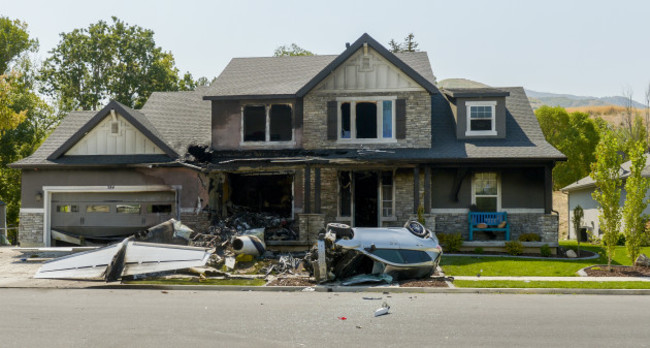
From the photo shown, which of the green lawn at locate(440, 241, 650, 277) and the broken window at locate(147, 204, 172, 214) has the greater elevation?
the broken window at locate(147, 204, 172, 214)

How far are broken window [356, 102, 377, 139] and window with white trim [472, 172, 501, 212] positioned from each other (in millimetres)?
4284

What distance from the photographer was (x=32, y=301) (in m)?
12.2

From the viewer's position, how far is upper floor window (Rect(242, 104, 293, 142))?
78.7 feet

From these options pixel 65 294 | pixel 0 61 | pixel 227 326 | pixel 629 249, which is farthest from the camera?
pixel 0 61

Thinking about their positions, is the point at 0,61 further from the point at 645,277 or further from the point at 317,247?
the point at 645,277

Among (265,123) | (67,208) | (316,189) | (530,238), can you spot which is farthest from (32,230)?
(530,238)

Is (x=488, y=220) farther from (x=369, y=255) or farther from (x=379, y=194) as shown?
(x=369, y=255)

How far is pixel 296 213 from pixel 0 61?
26.1 m

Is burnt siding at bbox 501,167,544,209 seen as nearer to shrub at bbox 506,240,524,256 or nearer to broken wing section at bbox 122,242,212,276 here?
shrub at bbox 506,240,524,256

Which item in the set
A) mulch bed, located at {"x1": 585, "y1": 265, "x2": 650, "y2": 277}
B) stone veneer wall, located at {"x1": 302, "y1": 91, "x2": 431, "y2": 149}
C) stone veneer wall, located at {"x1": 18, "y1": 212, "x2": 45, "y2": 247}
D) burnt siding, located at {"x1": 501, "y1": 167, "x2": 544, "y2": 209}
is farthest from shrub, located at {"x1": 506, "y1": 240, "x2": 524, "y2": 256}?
stone veneer wall, located at {"x1": 18, "y1": 212, "x2": 45, "y2": 247}

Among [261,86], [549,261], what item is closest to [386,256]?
[549,261]

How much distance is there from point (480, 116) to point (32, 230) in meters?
16.9

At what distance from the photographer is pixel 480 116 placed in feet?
76.3

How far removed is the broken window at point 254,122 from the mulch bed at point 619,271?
12.7 meters
